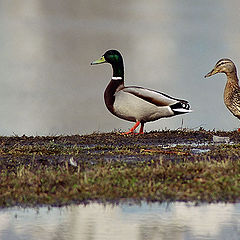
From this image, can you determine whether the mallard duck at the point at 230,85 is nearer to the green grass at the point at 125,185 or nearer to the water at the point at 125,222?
the green grass at the point at 125,185

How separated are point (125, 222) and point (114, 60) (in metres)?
11.1

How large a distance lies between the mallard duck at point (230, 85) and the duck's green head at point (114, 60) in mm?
2747

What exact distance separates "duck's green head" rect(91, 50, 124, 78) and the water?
33.1ft

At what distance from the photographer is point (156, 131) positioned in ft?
54.3

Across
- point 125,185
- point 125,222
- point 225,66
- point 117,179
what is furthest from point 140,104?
point 125,222

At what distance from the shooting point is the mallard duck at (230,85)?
56.8ft

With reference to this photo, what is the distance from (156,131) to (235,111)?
2.17 m

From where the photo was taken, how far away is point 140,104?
53.2 ft

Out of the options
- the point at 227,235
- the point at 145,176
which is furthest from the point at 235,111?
the point at 227,235

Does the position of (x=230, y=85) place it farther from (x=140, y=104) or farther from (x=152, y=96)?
(x=140, y=104)

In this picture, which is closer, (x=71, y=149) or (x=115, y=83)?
(x=71, y=149)

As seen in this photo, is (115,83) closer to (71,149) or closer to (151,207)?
(71,149)

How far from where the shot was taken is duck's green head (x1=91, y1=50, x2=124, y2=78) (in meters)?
17.7

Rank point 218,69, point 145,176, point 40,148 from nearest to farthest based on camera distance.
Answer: point 145,176 < point 40,148 < point 218,69
